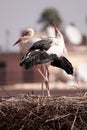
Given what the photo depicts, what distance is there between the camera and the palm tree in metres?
67.6

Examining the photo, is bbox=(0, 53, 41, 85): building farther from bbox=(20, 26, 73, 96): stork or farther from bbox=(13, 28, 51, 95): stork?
bbox=(20, 26, 73, 96): stork

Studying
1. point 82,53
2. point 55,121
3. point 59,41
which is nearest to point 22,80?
point 82,53

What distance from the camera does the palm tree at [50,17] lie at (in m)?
67.6

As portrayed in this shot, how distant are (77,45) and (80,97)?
41.0m

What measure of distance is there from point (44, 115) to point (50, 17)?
59.2 m

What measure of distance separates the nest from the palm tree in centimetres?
5712

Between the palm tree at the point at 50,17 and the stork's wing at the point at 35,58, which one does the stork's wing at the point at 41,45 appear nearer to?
the stork's wing at the point at 35,58

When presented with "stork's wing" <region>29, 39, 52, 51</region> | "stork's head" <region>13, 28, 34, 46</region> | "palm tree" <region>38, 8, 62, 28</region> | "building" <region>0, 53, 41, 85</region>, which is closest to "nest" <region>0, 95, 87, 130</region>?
"stork's wing" <region>29, 39, 52, 51</region>

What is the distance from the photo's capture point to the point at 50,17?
68.4m

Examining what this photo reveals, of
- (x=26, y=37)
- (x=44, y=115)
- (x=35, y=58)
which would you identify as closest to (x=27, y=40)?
(x=26, y=37)

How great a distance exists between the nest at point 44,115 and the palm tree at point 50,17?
57.1 meters

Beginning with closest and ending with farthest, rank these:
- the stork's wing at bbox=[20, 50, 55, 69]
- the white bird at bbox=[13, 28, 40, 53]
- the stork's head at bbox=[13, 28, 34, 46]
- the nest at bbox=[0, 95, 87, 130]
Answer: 1. the nest at bbox=[0, 95, 87, 130]
2. the stork's wing at bbox=[20, 50, 55, 69]
3. the white bird at bbox=[13, 28, 40, 53]
4. the stork's head at bbox=[13, 28, 34, 46]

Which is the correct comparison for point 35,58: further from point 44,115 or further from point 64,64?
point 44,115

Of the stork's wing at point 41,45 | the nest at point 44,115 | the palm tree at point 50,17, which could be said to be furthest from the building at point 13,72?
the nest at point 44,115
